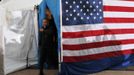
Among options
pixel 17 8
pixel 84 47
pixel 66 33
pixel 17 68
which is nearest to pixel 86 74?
pixel 84 47

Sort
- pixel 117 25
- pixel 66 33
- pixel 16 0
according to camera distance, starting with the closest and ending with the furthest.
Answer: pixel 66 33 → pixel 117 25 → pixel 16 0

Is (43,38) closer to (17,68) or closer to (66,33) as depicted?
(66,33)

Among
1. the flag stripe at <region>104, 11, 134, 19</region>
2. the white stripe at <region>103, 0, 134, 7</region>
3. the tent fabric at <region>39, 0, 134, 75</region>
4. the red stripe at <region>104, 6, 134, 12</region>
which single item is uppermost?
the white stripe at <region>103, 0, 134, 7</region>

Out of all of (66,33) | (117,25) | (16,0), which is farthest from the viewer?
(16,0)

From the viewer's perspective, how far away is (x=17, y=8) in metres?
11.4

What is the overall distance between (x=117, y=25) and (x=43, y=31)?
2648 mm

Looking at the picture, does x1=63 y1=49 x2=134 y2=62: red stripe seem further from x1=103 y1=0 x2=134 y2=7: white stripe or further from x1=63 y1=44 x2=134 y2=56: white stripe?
x1=103 y1=0 x2=134 y2=7: white stripe

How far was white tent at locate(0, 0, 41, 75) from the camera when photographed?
1090cm

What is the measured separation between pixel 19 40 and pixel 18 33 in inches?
10.5

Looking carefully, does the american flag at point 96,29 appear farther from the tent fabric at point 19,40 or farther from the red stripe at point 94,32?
the tent fabric at point 19,40

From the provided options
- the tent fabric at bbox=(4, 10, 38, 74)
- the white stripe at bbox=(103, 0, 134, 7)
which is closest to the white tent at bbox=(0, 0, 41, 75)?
the tent fabric at bbox=(4, 10, 38, 74)

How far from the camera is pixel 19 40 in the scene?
1138 centimetres

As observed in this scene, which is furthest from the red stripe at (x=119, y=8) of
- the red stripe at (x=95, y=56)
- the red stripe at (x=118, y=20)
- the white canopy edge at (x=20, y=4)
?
the white canopy edge at (x=20, y=4)

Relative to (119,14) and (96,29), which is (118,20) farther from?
(96,29)
